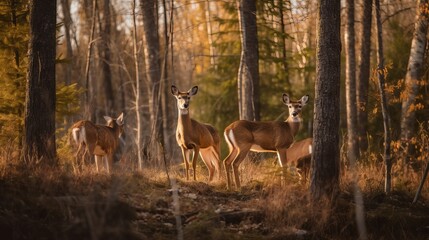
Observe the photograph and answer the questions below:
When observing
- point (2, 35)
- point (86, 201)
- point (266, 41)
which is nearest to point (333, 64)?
point (86, 201)

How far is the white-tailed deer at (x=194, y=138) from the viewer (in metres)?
13.6

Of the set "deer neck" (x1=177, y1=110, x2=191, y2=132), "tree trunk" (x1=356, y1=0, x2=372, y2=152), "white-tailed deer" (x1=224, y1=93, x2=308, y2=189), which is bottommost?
"white-tailed deer" (x1=224, y1=93, x2=308, y2=189)

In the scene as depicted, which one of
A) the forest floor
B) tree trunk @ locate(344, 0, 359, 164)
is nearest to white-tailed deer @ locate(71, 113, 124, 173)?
the forest floor

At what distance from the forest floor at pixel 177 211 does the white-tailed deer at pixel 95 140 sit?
1.90 m

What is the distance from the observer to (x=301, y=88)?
2142 cm

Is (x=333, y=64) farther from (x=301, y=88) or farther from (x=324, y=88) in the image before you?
(x=301, y=88)

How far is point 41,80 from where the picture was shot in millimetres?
10898

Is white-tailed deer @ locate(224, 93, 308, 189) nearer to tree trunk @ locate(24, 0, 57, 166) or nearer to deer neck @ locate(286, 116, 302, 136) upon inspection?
deer neck @ locate(286, 116, 302, 136)

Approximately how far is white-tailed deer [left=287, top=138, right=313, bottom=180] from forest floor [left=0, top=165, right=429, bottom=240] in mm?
1188

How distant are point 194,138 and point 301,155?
A: 2097 mm

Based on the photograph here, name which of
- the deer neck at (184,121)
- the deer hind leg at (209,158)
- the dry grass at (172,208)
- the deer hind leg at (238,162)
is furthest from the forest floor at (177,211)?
the deer hind leg at (209,158)

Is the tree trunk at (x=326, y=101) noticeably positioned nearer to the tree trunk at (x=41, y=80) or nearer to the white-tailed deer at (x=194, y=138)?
the white-tailed deer at (x=194, y=138)

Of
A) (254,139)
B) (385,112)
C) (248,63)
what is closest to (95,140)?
(254,139)

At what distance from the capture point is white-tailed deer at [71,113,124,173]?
45.1ft
